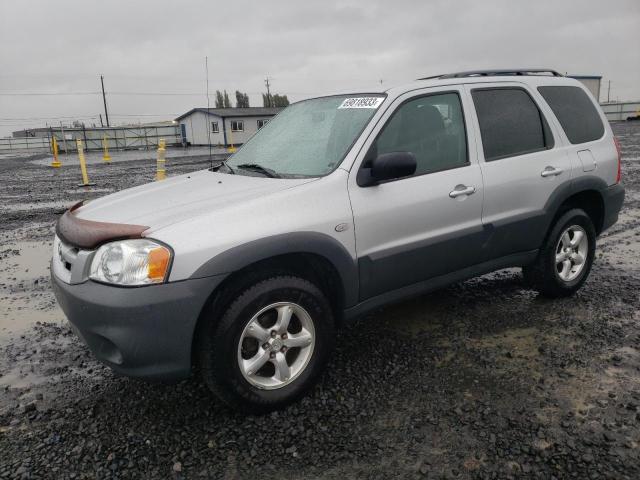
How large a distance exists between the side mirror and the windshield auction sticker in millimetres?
516

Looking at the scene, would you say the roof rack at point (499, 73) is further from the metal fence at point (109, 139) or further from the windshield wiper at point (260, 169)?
the metal fence at point (109, 139)

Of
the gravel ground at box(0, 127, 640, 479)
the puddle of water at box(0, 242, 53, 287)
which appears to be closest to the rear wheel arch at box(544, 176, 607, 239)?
the gravel ground at box(0, 127, 640, 479)

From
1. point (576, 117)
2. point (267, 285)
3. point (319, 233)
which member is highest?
point (576, 117)

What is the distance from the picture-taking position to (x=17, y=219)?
9.32 m

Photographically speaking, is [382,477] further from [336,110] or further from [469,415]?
[336,110]

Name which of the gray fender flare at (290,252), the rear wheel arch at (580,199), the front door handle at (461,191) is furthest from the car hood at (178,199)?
the rear wheel arch at (580,199)

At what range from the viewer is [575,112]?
452 cm

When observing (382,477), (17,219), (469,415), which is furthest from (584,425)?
(17,219)

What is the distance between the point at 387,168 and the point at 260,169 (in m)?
0.97

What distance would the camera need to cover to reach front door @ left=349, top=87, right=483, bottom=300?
3197 millimetres

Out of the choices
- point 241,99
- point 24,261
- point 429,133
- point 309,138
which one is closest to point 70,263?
point 309,138

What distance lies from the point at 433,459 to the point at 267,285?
3.97ft

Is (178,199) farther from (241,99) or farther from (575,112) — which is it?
(241,99)

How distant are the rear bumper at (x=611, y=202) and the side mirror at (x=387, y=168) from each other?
245 centimetres
